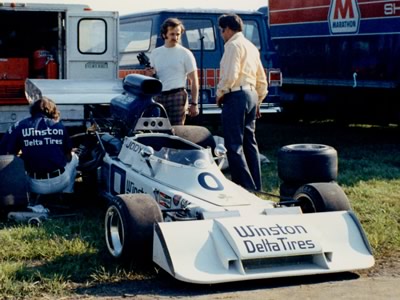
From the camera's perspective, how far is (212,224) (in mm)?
5559

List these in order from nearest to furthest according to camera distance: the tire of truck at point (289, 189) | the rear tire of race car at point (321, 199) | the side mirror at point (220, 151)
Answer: the rear tire of race car at point (321, 199) < the side mirror at point (220, 151) < the tire of truck at point (289, 189)

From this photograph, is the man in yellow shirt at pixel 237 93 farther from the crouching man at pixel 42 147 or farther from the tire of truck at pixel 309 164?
the crouching man at pixel 42 147

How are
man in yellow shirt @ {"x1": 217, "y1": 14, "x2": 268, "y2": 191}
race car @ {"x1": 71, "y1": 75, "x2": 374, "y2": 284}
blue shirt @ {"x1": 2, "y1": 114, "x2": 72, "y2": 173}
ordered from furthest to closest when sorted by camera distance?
man in yellow shirt @ {"x1": 217, "y1": 14, "x2": 268, "y2": 191} → blue shirt @ {"x1": 2, "y1": 114, "x2": 72, "y2": 173} → race car @ {"x1": 71, "y1": 75, "x2": 374, "y2": 284}

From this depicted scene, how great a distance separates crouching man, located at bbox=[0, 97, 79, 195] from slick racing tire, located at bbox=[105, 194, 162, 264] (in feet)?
6.33

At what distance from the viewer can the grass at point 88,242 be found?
17.9 feet

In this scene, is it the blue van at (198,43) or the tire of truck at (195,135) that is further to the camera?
the blue van at (198,43)

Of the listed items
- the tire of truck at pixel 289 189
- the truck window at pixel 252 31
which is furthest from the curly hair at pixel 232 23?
the truck window at pixel 252 31

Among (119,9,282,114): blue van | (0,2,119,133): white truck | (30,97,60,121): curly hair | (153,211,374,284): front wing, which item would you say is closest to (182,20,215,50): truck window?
(119,9,282,114): blue van

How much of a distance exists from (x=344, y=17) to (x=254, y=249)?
806 cm

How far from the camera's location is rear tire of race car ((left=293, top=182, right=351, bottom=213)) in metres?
6.11

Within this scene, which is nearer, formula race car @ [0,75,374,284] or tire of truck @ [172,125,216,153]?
formula race car @ [0,75,374,284]

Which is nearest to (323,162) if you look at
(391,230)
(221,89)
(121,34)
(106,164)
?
(391,230)

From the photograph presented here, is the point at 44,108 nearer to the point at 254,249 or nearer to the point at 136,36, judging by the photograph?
the point at 254,249

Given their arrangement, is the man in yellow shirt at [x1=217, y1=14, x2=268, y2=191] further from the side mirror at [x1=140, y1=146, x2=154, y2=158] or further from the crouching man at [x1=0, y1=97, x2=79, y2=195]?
the crouching man at [x1=0, y1=97, x2=79, y2=195]
